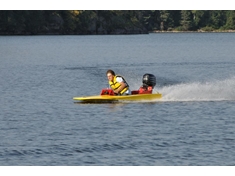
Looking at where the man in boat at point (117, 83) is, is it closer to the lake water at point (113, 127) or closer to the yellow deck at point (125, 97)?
the yellow deck at point (125, 97)

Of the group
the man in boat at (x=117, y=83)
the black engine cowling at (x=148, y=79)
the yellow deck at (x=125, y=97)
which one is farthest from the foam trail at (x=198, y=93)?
the man in boat at (x=117, y=83)

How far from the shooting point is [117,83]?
3472 cm

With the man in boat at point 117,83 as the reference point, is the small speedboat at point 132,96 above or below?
below

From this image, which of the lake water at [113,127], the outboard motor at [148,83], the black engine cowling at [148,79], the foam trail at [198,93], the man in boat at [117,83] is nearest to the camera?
the lake water at [113,127]

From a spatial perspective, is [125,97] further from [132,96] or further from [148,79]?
[148,79]

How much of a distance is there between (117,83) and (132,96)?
1118 mm

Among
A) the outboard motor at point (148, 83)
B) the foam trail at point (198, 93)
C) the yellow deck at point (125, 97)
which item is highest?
the outboard motor at point (148, 83)

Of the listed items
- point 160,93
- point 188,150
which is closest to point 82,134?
point 188,150

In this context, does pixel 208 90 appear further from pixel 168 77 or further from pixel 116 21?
pixel 116 21

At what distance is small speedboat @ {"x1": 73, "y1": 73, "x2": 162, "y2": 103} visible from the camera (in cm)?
3503

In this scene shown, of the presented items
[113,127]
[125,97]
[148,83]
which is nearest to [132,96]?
[125,97]

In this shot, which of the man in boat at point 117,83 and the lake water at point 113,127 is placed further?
the man in boat at point 117,83

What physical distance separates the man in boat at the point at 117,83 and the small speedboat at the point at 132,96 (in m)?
0.22

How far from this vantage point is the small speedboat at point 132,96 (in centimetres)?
3503
